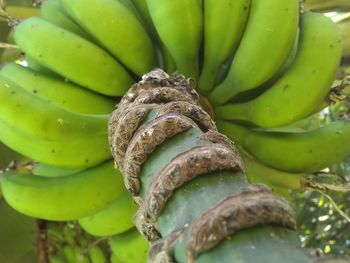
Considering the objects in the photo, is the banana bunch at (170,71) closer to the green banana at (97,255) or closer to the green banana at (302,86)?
the green banana at (302,86)

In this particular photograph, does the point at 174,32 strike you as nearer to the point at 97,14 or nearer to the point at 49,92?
the point at 97,14

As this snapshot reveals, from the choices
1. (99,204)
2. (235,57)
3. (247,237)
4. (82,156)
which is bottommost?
(99,204)

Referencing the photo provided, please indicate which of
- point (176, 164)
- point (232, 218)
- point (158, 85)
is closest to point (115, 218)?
point (158, 85)

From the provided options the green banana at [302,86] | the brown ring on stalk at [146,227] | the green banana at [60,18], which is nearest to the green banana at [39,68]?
the green banana at [60,18]

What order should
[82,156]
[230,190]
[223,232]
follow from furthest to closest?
1. [82,156]
2. [230,190]
3. [223,232]

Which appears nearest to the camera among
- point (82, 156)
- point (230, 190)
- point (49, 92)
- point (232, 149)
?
point (230, 190)

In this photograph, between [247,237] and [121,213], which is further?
[121,213]

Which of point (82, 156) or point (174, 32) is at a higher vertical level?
point (174, 32)

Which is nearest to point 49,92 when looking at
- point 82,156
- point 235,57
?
point 82,156

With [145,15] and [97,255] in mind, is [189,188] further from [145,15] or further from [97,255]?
[97,255]
